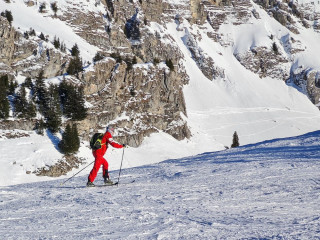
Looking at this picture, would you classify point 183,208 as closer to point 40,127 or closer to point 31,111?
point 40,127

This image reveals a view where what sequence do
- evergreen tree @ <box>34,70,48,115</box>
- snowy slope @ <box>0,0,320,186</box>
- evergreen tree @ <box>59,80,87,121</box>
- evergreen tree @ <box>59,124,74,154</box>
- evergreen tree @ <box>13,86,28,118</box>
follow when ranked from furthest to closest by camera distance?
1. evergreen tree @ <box>59,80,87,121</box>
2. evergreen tree @ <box>34,70,48,115</box>
3. evergreen tree @ <box>13,86,28,118</box>
4. evergreen tree @ <box>59,124,74,154</box>
5. snowy slope @ <box>0,0,320,186</box>

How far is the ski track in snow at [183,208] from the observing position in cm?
534

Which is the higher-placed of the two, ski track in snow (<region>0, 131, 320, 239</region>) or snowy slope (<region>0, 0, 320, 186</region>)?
ski track in snow (<region>0, 131, 320, 239</region>)

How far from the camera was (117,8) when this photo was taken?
91.8 metres

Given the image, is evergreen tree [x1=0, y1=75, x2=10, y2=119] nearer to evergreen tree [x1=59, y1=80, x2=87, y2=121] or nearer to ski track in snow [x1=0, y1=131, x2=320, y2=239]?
evergreen tree [x1=59, y1=80, x2=87, y2=121]

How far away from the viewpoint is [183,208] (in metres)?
6.93

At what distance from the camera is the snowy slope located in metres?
40.2

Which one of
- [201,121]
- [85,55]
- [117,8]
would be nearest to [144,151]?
[85,55]

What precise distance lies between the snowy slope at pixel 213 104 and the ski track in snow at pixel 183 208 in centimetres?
2701

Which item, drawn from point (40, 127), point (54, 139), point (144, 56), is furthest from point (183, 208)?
point (144, 56)

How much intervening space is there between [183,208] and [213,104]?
269ft

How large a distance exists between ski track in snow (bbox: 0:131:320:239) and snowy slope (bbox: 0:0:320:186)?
2701cm

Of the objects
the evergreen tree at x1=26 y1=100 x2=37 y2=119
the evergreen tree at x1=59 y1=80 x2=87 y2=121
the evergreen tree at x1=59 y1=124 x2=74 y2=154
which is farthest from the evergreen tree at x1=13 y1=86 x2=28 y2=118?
the evergreen tree at x1=59 y1=124 x2=74 y2=154

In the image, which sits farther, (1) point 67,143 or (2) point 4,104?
(2) point 4,104
